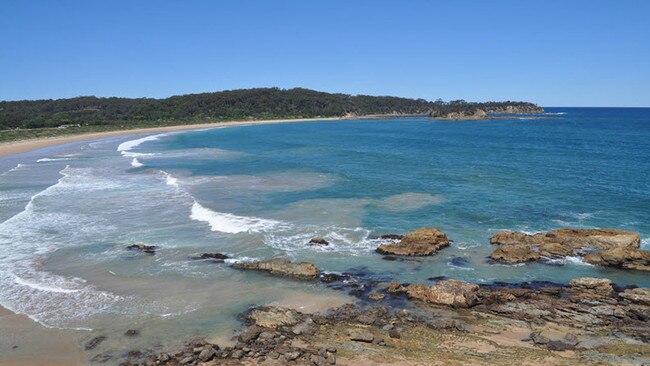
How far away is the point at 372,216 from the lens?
26391 mm

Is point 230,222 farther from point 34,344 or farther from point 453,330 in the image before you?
point 453,330

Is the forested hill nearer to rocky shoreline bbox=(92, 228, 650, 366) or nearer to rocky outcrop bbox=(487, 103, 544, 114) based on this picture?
rocky outcrop bbox=(487, 103, 544, 114)

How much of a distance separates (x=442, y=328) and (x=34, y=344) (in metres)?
11.3

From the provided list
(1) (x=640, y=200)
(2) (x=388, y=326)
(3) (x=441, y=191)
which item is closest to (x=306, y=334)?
(2) (x=388, y=326)

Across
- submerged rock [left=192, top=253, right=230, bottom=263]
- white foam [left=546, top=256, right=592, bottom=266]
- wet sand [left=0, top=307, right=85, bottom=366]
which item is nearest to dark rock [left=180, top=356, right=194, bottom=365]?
wet sand [left=0, top=307, right=85, bottom=366]

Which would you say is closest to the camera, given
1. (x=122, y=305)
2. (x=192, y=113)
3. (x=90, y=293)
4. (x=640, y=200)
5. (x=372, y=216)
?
(x=122, y=305)

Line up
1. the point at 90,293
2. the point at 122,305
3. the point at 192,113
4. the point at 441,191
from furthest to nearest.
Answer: the point at 192,113, the point at 441,191, the point at 90,293, the point at 122,305

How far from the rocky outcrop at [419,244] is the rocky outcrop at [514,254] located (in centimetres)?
236

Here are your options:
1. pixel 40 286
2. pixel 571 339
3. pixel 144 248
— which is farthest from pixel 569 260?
A: pixel 40 286

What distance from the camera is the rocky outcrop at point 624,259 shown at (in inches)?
725

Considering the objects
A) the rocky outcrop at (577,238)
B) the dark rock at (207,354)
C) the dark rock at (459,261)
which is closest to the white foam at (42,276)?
the dark rock at (207,354)

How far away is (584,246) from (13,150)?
72179 millimetres

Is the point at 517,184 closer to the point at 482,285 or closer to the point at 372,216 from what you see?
the point at 372,216

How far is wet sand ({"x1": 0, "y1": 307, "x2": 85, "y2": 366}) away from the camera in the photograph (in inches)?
480
